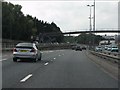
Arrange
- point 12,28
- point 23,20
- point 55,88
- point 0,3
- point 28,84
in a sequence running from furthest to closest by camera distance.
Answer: point 23,20 < point 12,28 < point 0,3 < point 28,84 < point 55,88

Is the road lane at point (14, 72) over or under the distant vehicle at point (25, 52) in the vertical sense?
under

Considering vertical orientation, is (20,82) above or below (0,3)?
below

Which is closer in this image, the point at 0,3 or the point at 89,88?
the point at 89,88

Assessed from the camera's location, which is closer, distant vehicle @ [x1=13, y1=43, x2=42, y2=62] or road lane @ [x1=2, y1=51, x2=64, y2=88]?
road lane @ [x1=2, y1=51, x2=64, y2=88]

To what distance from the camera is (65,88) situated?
12570mm

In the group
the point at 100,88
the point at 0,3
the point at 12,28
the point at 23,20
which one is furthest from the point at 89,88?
the point at 23,20

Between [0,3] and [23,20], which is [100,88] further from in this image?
[23,20]

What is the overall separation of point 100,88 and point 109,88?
37cm

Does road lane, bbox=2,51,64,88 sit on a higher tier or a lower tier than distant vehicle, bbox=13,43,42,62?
lower

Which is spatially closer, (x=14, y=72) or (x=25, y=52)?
(x=14, y=72)

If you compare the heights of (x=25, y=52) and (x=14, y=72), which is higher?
(x=25, y=52)

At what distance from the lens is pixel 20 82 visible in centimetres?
1427

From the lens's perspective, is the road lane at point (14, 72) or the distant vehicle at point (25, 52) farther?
the distant vehicle at point (25, 52)

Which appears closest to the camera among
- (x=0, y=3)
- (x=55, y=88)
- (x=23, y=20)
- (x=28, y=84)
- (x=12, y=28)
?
(x=55, y=88)
